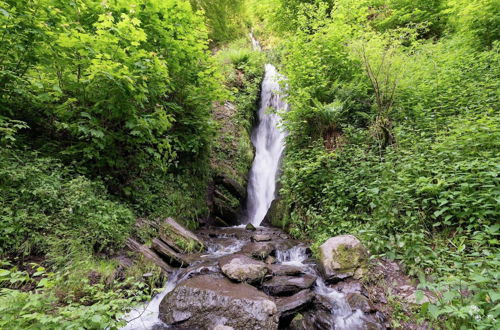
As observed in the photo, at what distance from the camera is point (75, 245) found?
11.3ft

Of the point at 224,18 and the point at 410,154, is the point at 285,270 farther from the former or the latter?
the point at 224,18

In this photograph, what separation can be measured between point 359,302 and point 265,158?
23.7 feet

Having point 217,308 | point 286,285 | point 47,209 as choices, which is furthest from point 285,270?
point 47,209

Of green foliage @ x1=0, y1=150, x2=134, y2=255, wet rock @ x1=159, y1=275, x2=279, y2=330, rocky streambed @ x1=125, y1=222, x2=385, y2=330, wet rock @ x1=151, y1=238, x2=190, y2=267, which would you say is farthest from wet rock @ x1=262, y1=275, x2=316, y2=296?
green foliage @ x1=0, y1=150, x2=134, y2=255

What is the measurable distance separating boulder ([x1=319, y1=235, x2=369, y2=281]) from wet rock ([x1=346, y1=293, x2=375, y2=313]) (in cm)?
36

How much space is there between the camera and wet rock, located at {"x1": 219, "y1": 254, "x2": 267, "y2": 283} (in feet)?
12.9

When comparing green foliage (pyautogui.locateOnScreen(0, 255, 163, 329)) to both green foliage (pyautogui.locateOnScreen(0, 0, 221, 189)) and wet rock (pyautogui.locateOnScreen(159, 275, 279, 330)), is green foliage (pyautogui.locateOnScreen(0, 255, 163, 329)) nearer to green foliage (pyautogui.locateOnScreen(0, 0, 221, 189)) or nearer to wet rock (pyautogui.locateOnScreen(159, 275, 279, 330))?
wet rock (pyautogui.locateOnScreen(159, 275, 279, 330))

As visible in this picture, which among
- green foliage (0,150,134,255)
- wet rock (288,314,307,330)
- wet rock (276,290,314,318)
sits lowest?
wet rock (288,314,307,330)

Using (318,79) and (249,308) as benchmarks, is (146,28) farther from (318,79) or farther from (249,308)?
(249,308)

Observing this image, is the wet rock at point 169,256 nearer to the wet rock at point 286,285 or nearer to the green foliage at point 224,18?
the wet rock at point 286,285

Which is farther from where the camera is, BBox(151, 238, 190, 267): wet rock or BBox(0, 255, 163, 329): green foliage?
BBox(151, 238, 190, 267): wet rock

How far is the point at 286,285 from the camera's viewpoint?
12.6 feet

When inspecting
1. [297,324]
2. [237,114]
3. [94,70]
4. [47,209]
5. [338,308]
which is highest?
[237,114]

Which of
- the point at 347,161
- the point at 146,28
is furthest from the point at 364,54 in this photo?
the point at 146,28
